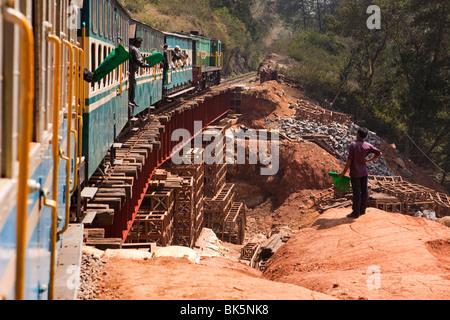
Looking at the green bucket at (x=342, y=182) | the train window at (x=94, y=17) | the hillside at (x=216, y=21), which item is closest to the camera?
the train window at (x=94, y=17)

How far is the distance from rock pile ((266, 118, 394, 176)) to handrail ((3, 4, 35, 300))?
108ft

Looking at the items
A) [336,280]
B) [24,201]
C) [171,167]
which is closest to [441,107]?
[171,167]

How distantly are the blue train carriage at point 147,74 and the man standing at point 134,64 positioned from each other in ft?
2.92

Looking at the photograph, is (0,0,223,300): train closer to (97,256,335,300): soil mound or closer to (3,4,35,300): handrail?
(3,4,35,300): handrail

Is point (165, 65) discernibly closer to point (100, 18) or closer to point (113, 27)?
point (113, 27)

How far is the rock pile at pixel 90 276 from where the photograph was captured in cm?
569

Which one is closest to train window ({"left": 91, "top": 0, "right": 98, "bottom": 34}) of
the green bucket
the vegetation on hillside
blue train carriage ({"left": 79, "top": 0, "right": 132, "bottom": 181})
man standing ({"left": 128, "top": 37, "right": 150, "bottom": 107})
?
blue train carriage ({"left": 79, "top": 0, "right": 132, "bottom": 181})

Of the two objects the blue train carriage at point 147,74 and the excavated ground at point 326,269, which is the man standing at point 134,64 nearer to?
the blue train carriage at point 147,74

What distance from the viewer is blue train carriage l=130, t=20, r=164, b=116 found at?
14.1m

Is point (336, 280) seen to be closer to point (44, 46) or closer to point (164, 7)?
point (44, 46)

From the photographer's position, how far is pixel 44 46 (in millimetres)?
3354

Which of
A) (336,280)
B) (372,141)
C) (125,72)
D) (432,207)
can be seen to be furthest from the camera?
(372,141)

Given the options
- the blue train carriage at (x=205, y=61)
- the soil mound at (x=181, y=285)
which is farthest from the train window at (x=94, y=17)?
the blue train carriage at (x=205, y=61)
